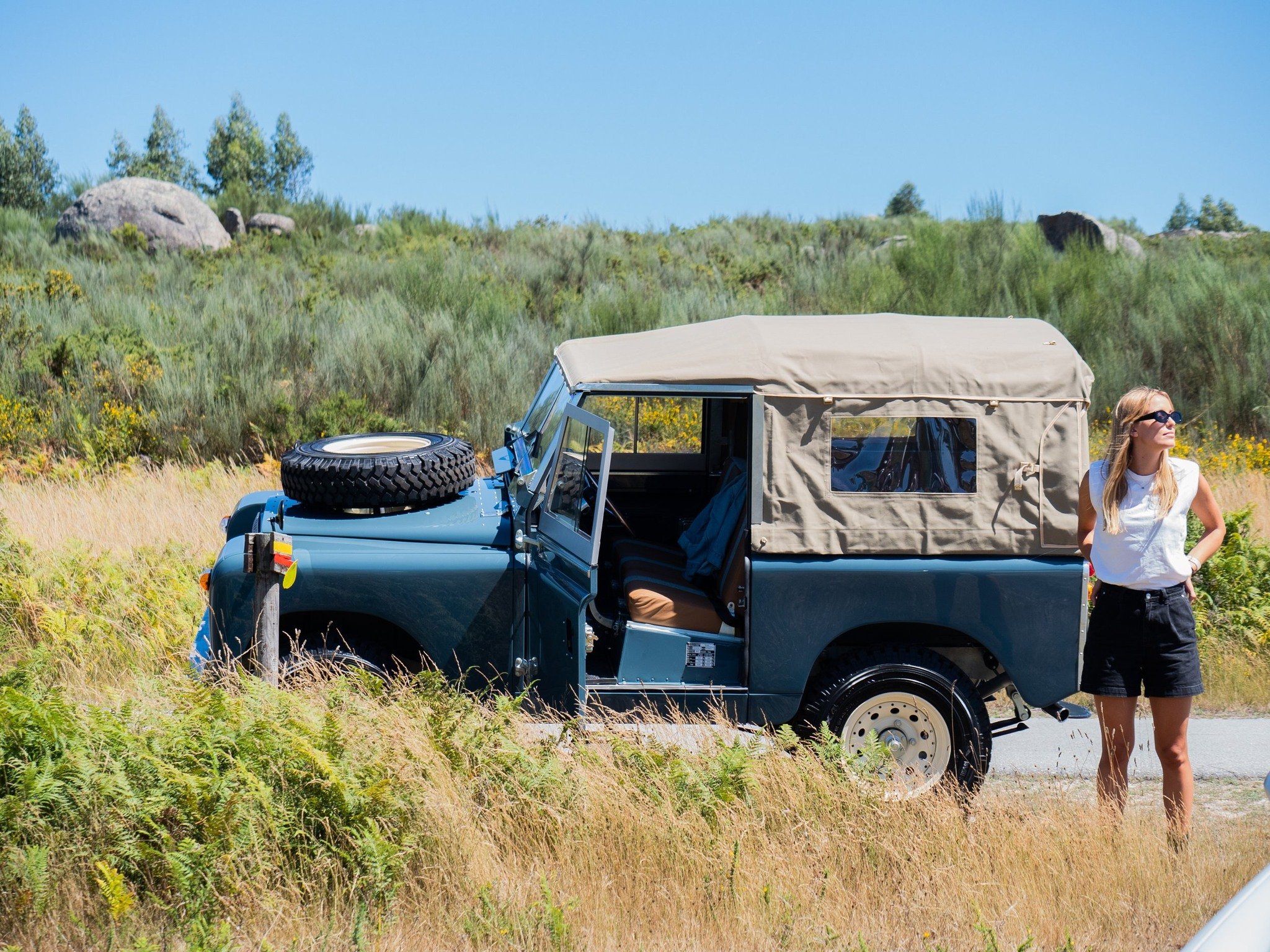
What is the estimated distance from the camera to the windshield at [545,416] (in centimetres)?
504

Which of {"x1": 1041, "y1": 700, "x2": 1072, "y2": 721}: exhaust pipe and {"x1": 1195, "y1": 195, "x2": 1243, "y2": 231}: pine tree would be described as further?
{"x1": 1195, "y1": 195, "x2": 1243, "y2": 231}: pine tree

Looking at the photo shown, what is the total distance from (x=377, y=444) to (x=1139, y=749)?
4.20 m

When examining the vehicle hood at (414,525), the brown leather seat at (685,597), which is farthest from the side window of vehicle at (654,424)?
the vehicle hood at (414,525)

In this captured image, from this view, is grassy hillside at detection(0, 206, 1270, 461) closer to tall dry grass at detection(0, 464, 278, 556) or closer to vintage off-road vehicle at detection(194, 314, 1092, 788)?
tall dry grass at detection(0, 464, 278, 556)

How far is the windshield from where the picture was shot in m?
5.04

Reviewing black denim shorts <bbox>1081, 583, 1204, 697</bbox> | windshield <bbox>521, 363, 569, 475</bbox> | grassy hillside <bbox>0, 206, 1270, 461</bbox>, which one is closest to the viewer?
black denim shorts <bbox>1081, 583, 1204, 697</bbox>

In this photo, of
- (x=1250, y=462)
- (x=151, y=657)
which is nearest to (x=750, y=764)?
(x=151, y=657)

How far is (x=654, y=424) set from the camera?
22.1 ft

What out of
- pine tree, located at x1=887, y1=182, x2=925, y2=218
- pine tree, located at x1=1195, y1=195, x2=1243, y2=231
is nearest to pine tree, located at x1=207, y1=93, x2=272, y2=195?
pine tree, located at x1=887, y1=182, x2=925, y2=218

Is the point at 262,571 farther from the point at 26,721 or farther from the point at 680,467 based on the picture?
the point at 680,467

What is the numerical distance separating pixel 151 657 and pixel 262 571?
7.82 feet

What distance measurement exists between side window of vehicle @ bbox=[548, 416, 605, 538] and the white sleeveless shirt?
2.04m

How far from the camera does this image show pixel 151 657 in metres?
6.11

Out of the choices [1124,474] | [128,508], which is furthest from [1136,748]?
[128,508]
